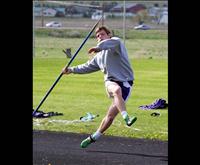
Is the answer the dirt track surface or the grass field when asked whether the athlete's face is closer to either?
the dirt track surface

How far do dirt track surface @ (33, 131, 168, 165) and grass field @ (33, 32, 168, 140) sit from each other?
2.32 feet

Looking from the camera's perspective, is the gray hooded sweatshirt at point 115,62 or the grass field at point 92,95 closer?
the gray hooded sweatshirt at point 115,62

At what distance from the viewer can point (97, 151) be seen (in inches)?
358

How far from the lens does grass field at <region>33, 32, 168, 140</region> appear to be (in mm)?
11398

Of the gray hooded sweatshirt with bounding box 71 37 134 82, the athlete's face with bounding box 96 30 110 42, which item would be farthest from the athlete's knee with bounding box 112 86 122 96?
the athlete's face with bounding box 96 30 110 42

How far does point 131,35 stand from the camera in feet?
142

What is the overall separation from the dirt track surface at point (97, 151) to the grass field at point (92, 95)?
0.71 m

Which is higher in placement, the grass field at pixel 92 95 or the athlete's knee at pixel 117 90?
the athlete's knee at pixel 117 90

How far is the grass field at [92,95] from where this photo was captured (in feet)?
37.4

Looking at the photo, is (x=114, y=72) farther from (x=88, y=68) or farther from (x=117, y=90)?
(x=88, y=68)

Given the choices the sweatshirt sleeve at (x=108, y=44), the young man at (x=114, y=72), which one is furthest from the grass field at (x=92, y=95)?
the sweatshirt sleeve at (x=108, y=44)

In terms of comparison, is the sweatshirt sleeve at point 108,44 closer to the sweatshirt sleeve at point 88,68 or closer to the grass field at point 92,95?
the sweatshirt sleeve at point 88,68

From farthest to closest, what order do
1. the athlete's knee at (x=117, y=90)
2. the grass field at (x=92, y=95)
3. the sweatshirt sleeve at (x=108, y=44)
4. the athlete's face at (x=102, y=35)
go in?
the grass field at (x=92, y=95), the athlete's face at (x=102, y=35), the athlete's knee at (x=117, y=90), the sweatshirt sleeve at (x=108, y=44)
